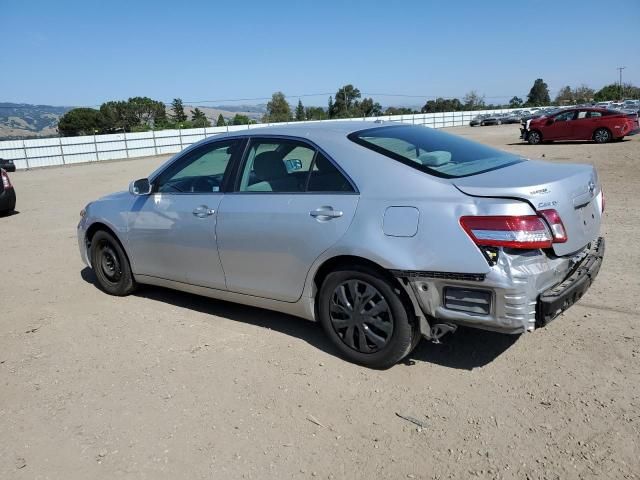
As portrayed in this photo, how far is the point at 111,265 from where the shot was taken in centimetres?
559

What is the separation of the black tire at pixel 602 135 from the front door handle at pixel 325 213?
2092 cm

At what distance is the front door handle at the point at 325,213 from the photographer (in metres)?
3.63

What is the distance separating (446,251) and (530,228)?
0.48 m

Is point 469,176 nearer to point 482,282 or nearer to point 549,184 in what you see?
point 549,184

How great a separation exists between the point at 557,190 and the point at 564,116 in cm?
2127

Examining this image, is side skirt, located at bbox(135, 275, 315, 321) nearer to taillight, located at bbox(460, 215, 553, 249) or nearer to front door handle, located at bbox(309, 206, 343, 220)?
front door handle, located at bbox(309, 206, 343, 220)

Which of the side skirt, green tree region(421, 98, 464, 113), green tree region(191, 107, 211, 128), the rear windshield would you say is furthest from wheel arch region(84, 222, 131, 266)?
green tree region(421, 98, 464, 113)

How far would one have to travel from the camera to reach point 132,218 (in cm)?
511

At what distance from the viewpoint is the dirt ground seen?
110 inches

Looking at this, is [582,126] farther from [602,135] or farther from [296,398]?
[296,398]

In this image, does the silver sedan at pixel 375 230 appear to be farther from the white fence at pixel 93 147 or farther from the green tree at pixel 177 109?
the green tree at pixel 177 109

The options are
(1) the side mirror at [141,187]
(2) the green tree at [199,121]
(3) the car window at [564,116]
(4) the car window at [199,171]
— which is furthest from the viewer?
(2) the green tree at [199,121]

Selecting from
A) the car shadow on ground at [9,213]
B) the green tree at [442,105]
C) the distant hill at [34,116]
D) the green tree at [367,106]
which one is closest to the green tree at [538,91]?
the green tree at [442,105]

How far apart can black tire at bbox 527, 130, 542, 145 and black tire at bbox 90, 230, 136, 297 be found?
21290 mm
